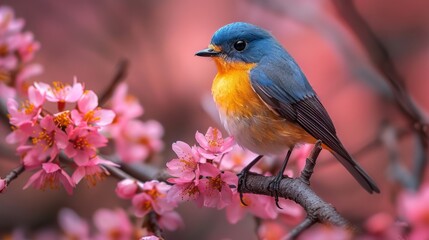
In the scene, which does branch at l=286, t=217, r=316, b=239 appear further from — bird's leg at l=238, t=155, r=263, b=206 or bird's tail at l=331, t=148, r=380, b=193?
bird's tail at l=331, t=148, r=380, b=193

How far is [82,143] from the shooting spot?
72.4 inches

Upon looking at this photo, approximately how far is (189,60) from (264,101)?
2439mm

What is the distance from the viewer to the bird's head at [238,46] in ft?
7.75

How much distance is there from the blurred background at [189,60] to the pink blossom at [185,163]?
6.51 feet

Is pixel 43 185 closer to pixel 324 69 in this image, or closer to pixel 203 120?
pixel 203 120

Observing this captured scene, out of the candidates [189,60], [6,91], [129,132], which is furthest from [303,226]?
[189,60]

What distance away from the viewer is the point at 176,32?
468cm

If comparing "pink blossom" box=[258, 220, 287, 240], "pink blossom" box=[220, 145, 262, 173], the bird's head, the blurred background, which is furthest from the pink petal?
the blurred background

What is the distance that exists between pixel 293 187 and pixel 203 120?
101 inches

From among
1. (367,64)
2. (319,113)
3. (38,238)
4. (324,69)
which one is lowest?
(38,238)

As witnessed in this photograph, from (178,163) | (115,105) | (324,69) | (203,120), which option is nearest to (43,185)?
(178,163)

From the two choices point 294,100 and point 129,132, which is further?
point 129,132

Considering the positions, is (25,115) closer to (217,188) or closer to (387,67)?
(217,188)

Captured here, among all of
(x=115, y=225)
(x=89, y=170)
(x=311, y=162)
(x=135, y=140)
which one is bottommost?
(x=115, y=225)
